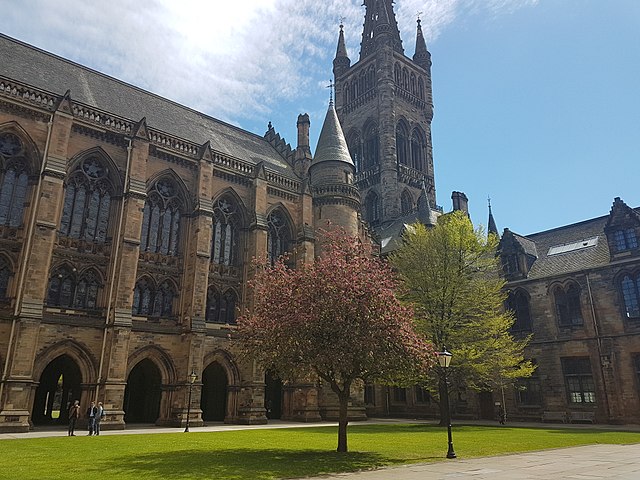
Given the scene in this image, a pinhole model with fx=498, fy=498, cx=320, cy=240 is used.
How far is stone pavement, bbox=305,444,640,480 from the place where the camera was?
441 inches

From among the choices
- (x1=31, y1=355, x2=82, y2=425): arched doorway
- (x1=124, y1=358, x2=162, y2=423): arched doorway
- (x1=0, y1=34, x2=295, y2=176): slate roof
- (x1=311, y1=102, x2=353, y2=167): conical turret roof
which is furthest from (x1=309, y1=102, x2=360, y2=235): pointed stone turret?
(x1=31, y1=355, x2=82, y2=425): arched doorway

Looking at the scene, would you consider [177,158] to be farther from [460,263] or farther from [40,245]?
[460,263]

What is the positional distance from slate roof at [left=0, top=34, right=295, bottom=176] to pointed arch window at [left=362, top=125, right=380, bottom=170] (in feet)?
84.3

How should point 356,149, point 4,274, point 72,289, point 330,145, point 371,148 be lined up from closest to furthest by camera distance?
point 4,274 → point 72,289 → point 330,145 → point 371,148 → point 356,149

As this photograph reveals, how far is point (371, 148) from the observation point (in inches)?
2758

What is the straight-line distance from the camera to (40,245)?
25.8 meters

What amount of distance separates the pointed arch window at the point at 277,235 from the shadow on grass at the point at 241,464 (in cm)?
2242

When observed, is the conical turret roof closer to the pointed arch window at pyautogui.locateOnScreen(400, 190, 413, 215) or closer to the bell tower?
the bell tower

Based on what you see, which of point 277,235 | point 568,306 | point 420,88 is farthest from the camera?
point 420,88

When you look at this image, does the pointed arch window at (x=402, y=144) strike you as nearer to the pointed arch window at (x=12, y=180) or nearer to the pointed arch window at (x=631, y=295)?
the pointed arch window at (x=631, y=295)

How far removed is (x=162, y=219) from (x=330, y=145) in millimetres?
17080

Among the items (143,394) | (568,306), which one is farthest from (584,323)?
(143,394)

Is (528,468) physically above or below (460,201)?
below

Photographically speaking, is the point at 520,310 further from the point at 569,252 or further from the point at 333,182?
the point at 333,182
